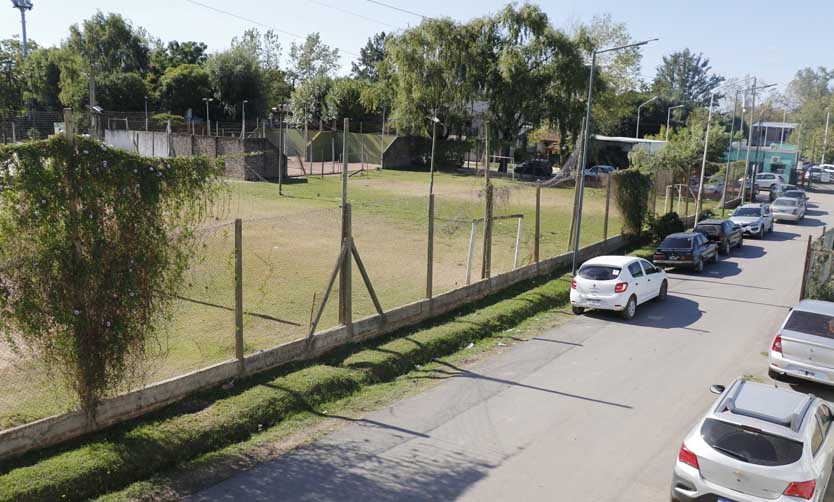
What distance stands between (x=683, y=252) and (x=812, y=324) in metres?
10.8

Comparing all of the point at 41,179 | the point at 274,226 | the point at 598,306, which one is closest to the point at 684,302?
the point at 598,306

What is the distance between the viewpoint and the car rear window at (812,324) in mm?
12938

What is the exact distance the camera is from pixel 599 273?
1795 centimetres

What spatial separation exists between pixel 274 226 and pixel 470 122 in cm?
3620

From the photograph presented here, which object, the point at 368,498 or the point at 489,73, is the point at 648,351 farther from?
the point at 489,73

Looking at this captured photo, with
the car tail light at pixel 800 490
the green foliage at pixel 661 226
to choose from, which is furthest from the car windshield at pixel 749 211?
the car tail light at pixel 800 490

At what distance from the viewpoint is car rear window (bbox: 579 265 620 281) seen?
17.7 m

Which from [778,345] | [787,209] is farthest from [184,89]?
[778,345]

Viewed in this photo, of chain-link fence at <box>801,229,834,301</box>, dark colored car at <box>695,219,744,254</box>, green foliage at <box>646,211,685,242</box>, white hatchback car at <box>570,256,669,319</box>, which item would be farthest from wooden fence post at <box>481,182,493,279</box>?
green foliage at <box>646,211,685,242</box>

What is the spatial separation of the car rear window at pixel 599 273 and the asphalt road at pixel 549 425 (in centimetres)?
111

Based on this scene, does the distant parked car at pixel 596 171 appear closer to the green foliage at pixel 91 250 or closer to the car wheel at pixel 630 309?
the car wheel at pixel 630 309

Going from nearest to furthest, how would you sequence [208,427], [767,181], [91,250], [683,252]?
1. [91,250]
2. [208,427]
3. [683,252]
4. [767,181]

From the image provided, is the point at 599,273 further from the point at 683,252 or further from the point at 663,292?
the point at 683,252

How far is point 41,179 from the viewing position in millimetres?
8102
